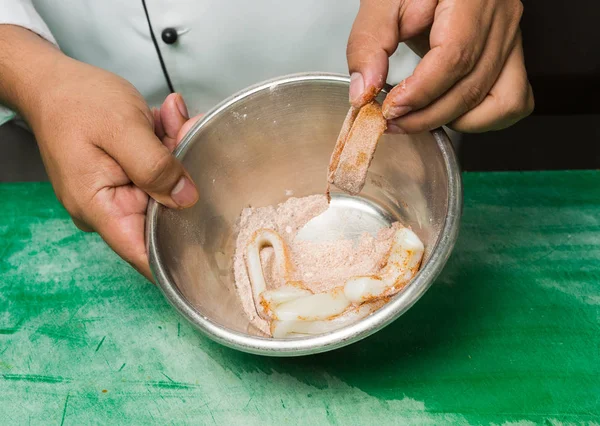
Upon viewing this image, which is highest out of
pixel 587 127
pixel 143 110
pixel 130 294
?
pixel 143 110

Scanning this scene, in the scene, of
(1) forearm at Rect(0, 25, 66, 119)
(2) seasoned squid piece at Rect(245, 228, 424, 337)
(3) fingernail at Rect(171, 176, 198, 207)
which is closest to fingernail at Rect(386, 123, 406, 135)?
(2) seasoned squid piece at Rect(245, 228, 424, 337)

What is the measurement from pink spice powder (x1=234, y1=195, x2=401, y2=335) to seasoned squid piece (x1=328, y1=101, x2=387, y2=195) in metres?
0.11

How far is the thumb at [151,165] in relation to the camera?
2.23 feet

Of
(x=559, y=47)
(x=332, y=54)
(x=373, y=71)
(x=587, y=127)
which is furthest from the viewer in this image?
(x=587, y=127)

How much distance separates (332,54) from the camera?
3.15 ft

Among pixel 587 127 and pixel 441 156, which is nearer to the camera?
pixel 441 156

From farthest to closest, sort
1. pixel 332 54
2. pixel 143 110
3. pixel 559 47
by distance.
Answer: pixel 559 47, pixel 332 54, pixel 143 110

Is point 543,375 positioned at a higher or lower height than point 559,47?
lower

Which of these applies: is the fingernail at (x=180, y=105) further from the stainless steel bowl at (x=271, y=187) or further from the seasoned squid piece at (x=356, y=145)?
→ the seasoned squid piece at (x=356, y=145)

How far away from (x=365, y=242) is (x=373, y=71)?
→ 0.85 feet

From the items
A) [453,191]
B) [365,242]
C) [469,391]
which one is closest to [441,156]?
[453,191]

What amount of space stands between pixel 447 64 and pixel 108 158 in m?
0.41

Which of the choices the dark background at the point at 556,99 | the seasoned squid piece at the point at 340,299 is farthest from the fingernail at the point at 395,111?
the dark background at the point at 556,99

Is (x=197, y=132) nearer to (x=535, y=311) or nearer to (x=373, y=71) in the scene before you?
(x=373, y=71)
